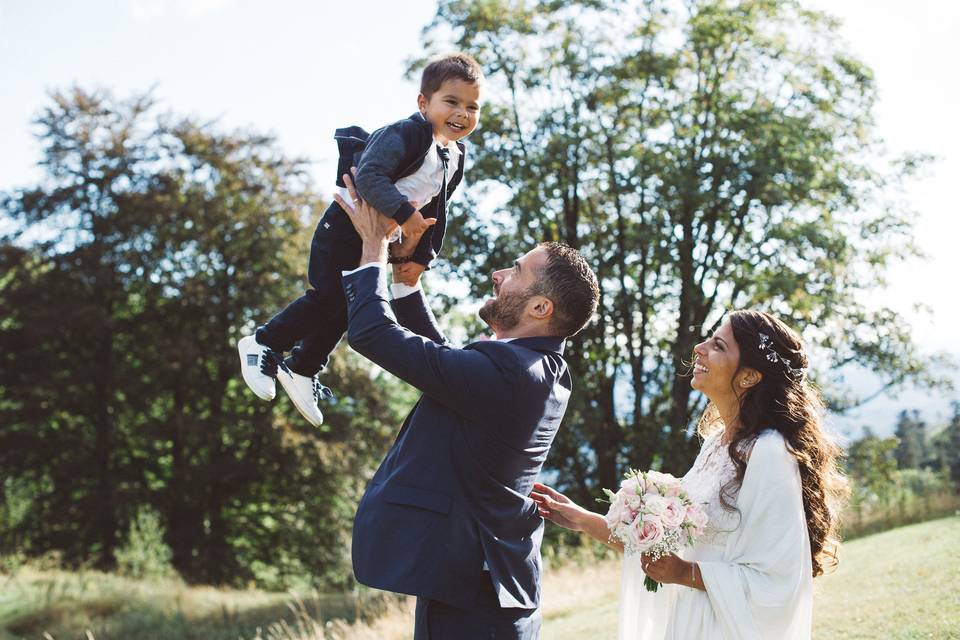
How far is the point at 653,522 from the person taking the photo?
3.38 metres

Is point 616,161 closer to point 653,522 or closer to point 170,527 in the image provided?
point 170,527

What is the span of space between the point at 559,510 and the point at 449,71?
1.89 metres

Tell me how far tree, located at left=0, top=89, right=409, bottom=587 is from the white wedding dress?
1921 cm

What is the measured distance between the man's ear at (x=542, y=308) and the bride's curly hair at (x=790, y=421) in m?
0.92

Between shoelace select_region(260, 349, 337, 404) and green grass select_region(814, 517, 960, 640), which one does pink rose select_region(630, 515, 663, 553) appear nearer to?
shoelace select_region(260, 349, 337, 404)

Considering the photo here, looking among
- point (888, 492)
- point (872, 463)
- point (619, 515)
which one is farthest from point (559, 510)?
point (872, 463)

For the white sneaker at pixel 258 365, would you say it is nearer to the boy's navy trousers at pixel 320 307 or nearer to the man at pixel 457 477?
the boy's navy trousers at pixel 320 307

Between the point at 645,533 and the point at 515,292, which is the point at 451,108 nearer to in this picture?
the point at 515,292

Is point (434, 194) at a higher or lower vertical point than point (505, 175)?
Result: lower

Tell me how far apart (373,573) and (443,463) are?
430 millimetres

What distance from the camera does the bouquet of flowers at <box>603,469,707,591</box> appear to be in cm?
338

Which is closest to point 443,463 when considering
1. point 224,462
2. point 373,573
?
point 373,573

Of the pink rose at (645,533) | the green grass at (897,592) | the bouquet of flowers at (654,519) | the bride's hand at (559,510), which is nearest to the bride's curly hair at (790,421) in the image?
the bouquet of flowers at (654,519)

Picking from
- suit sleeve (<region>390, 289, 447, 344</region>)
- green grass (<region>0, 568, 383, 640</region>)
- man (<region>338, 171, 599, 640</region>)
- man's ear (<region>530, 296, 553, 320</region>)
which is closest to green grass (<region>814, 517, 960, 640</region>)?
man (<region>338, 171, 599, 640</region>)
